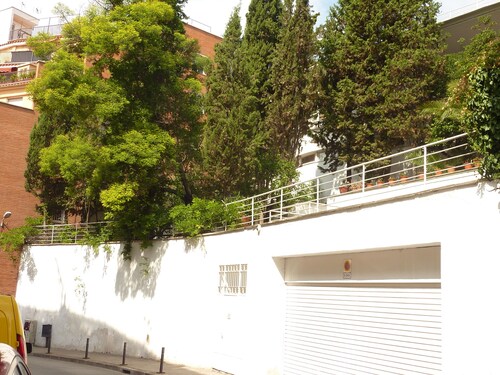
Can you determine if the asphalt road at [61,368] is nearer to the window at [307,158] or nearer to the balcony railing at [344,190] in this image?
the balcony railing at [344,190]

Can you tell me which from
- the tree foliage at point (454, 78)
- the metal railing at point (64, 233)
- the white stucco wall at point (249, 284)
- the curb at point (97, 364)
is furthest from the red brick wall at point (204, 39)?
the curb at point (97, 364)

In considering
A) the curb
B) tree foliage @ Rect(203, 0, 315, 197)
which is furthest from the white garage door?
tree foliage @ Rect(203, 0, 315, 197)

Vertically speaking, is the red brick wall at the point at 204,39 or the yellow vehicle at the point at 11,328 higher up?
the red brick wall at the point at 204,39

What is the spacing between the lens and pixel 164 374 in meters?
17.5

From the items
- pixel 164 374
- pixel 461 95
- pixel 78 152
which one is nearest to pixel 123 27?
pixel 78 152

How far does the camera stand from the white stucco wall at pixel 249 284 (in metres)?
10.4

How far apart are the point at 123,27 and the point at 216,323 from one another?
10530mm

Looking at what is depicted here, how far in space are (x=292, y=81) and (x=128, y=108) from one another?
22.7ft


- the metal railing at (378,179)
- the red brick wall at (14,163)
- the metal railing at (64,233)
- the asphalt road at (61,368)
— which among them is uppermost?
the red brick wall at (14,163)

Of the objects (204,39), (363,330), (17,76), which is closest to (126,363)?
(363,330)

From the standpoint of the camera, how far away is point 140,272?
22828mm

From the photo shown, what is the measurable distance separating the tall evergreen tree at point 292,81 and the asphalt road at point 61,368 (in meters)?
11.8

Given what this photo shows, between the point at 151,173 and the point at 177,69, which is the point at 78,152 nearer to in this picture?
the point at 151,173

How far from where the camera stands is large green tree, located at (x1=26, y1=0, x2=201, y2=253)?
2172 cm
